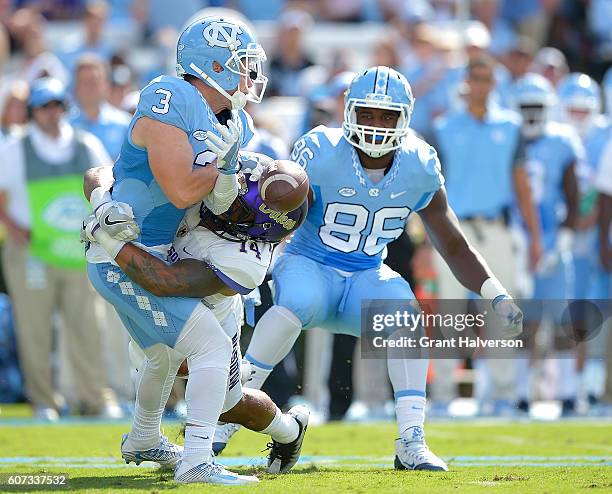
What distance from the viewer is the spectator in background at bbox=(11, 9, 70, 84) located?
1153 centimetres

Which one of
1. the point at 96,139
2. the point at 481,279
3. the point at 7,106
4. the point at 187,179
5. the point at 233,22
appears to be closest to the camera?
the point at 187,179

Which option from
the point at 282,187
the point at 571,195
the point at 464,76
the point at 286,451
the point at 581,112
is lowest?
the point at 286,451

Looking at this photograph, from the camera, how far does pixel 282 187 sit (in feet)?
17.1

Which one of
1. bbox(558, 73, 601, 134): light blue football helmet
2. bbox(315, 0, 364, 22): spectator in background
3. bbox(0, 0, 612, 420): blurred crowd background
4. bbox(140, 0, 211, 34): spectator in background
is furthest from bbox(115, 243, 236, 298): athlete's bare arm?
bbox(315, 0, 364, 22): spectator in background

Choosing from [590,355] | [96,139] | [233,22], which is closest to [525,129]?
[590,355]

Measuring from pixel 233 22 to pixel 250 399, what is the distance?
5.24 feet

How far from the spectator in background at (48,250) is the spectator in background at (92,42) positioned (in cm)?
313

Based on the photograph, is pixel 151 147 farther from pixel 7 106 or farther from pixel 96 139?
pixel 7 106

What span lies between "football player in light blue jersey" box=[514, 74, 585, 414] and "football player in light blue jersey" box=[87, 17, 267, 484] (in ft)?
15.3

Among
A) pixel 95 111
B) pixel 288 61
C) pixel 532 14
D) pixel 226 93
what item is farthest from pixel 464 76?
pixel 226 93

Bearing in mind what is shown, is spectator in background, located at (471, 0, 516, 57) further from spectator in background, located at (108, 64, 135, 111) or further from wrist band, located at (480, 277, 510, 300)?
wrist band, located at (480, 277, 510, 300)

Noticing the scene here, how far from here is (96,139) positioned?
9.69 metres

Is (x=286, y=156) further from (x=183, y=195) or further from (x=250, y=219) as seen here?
(x=183, y=195)

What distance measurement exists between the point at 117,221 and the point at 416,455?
175cm
